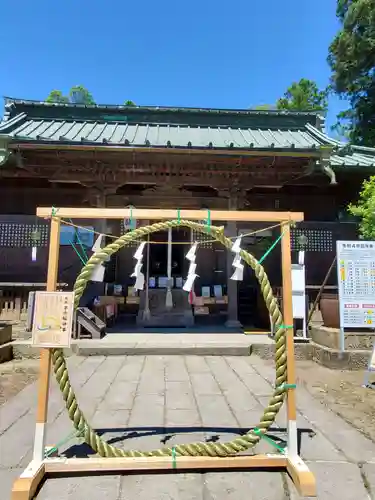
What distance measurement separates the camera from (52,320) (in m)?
2.46

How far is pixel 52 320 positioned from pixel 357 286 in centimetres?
517

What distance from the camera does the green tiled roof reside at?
8.77 meters

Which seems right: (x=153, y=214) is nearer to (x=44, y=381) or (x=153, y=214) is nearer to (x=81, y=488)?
(x=44, y=381)

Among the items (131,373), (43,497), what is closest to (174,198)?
(131,373)

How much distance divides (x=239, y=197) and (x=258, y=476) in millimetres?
6503

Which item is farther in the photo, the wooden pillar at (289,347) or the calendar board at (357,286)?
the calendar board at (357,286)

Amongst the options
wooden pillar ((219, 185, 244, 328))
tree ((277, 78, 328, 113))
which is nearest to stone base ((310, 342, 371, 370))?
wooden pillar ((219, 185, 244, 328))

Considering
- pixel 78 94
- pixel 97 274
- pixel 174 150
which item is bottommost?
pixel 97 274

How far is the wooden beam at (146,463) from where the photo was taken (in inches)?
94.9

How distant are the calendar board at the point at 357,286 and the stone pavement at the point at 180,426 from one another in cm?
175

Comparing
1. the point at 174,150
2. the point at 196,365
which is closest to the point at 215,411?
the point at 196,365

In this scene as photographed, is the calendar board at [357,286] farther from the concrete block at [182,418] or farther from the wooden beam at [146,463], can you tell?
the wooden beam at [146,463]

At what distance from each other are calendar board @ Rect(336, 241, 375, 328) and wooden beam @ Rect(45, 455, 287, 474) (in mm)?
3930

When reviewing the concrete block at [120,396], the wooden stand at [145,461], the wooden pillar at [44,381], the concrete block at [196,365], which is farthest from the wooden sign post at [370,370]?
the wooden pillar at [44,381]
